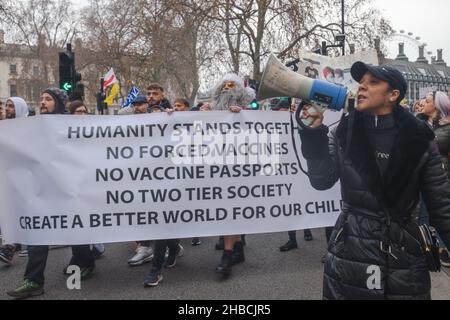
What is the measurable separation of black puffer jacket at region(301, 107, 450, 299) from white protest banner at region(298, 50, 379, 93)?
4585mm

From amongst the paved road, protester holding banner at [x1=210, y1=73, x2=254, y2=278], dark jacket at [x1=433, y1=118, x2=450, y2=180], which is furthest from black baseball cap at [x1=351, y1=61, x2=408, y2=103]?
dark jacket at [x1=433, y1=118, x2=450, y2=180]

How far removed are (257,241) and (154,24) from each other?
21.8m

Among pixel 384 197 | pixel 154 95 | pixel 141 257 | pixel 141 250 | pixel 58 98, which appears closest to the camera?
pixel 384 197

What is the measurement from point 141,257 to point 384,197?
3.58 metres

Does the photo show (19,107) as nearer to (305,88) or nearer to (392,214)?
(305,88)

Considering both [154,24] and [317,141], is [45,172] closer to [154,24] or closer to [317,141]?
[317,141]

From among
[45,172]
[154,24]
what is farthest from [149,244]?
[154,24]

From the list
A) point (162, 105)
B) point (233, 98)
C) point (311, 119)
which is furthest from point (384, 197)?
point (162, 105)

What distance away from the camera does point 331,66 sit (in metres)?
6.67

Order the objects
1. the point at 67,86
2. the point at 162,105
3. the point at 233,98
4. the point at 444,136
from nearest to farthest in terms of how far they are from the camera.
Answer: the point at 444,136 < the point at 233,98 < the point at 162,105 < the point at 67,86

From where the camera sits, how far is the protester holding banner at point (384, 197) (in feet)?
6.83

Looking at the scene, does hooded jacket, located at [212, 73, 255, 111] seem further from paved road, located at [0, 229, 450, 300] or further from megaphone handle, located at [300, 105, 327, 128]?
megaphone handle, located at [300, 105, 327, 128]

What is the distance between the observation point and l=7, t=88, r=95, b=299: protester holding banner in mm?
4066

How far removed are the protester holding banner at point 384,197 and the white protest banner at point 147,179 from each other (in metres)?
2.25
